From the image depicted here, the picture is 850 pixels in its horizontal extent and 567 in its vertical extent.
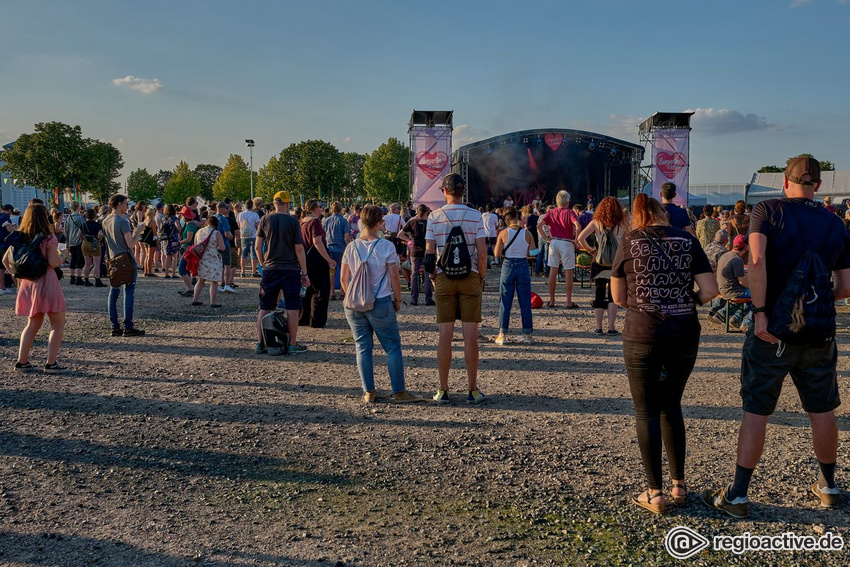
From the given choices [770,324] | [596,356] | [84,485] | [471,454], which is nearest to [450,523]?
[471,454]

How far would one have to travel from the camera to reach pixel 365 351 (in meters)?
5.41

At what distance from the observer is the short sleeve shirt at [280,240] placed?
720 cm

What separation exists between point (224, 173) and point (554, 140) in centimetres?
6814

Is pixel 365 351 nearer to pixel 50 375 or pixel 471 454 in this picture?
pixel 471 454

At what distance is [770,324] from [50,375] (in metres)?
6.38

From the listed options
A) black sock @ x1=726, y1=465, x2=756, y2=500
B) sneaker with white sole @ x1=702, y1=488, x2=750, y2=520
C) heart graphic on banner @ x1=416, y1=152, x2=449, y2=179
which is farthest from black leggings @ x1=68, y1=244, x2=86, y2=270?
heart graphic on banner @ x1=416, y1=152, x2=449, y2=179

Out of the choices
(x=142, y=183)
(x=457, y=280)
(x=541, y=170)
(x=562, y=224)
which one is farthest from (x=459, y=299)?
(x=142, y=183)

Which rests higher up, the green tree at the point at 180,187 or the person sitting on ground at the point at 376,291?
the green tree at the point at 180,187

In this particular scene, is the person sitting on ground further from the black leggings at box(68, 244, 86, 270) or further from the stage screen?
the stage screen

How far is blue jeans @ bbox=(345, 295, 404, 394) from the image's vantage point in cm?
534

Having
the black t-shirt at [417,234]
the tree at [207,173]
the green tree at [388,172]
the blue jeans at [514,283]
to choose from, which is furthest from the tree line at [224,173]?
the blue jeans at [514,283]

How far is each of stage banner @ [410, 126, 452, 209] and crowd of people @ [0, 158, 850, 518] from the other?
16.1 meters

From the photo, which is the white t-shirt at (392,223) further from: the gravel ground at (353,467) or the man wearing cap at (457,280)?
the man wearing cap at (457,280)

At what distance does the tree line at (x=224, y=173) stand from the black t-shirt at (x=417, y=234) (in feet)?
121
